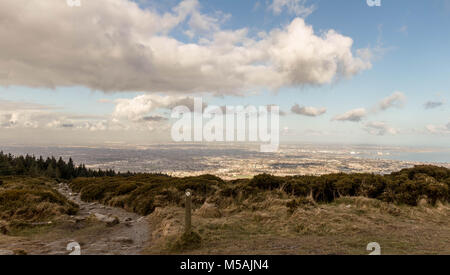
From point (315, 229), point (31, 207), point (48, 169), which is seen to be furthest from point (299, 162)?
point (48, 169)

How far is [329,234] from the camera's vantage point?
980 cm

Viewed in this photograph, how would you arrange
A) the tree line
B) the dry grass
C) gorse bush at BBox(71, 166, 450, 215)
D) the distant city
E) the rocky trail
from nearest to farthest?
the dry grass → the rocky trail → gorse bush at BBox(71, 166, 450, 215) → the distant city → the tree line

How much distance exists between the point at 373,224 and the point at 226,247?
796 cm

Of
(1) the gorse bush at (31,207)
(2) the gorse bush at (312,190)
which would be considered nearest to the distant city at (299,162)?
(2) the gorse bush at (312,190)

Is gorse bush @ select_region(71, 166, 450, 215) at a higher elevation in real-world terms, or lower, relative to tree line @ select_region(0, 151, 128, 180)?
higher

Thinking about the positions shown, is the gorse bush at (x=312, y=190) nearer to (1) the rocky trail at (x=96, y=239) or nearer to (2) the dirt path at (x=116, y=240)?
(1) the rocky trail at (x=96, y=239)

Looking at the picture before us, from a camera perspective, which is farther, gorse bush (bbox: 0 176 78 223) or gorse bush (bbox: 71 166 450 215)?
gorse bush (bbox: 71 166 450 215)

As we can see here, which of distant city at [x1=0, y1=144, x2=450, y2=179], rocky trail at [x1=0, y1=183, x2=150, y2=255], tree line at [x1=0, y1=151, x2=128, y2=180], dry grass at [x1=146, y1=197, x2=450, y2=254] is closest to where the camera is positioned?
dry grass at [x1=146, y1=197, x2=450, y2=254]

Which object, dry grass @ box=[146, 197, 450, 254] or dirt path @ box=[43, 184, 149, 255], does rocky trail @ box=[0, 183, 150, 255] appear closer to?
dirt path @ box=[43, 184, 149, 255]

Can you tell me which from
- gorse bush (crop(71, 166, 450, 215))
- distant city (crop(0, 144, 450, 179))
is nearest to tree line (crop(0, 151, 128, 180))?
distant city (crop(0, 144, 450, 179))

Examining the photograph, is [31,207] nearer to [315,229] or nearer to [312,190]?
[315,229]

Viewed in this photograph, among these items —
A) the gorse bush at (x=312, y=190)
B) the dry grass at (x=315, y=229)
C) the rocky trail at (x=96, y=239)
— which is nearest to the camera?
the dry grass at (x=315, y=229)
